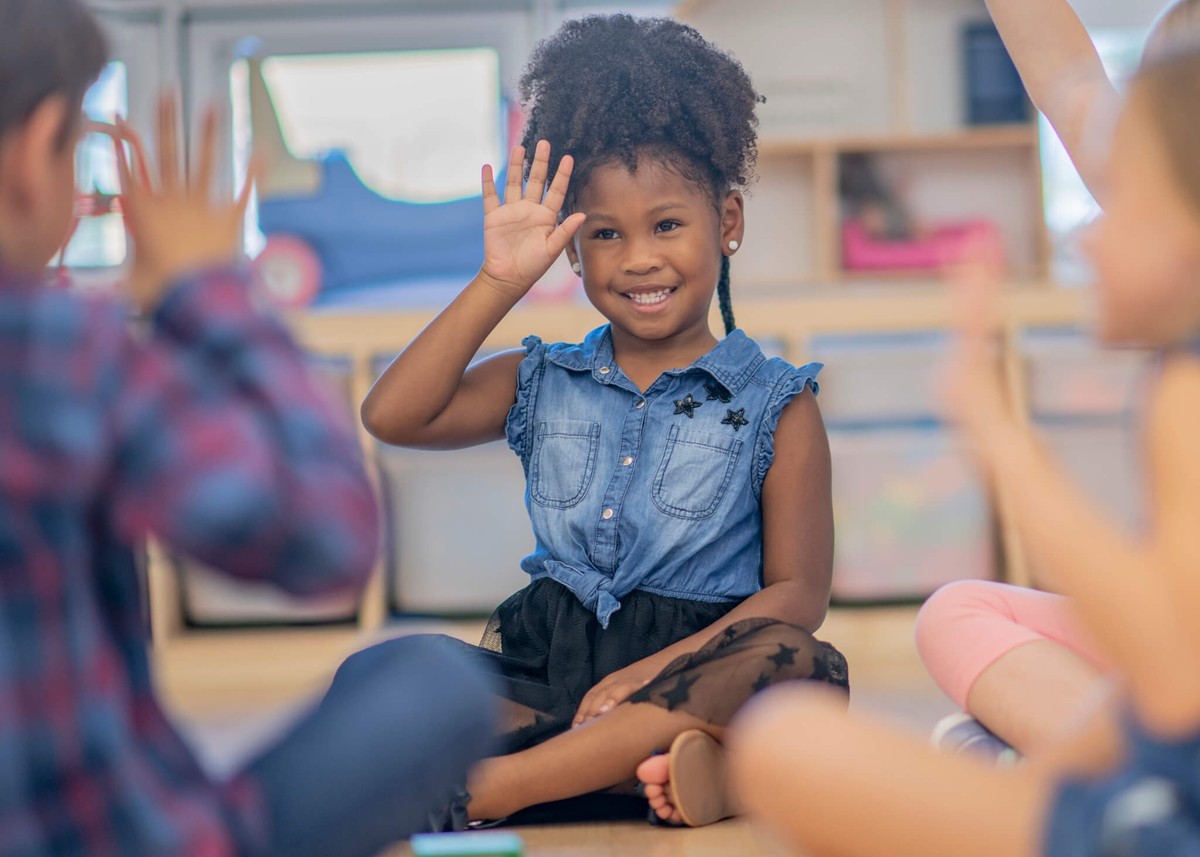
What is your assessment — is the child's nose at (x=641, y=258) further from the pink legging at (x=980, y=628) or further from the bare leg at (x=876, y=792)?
the bare leg at (x=876, y=792)

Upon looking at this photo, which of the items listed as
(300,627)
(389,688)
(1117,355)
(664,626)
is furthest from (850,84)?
(389,688)

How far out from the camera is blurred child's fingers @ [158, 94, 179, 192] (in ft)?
2.06

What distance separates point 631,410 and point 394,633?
1.23 m

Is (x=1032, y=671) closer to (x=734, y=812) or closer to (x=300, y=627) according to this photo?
(x=734, y=812)

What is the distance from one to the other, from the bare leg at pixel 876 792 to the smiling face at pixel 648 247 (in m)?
0.66

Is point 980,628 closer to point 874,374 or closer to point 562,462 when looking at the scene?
point 562,462

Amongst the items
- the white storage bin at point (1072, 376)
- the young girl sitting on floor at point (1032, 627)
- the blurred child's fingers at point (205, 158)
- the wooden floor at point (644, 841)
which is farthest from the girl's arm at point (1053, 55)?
the white storage bin at point (1072, 376)

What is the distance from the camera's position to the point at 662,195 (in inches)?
51.2

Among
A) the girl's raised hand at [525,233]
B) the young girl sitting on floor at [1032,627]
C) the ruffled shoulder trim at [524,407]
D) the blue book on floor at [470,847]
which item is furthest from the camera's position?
the ruffled shoulder trim at [524,407]

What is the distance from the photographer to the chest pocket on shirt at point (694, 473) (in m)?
1.28

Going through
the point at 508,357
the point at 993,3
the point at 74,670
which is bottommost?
the point at 74,670

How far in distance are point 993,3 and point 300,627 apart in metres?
1.75

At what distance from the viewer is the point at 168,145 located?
2.09 feet

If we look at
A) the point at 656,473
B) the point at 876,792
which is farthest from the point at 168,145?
the point at 656,473
